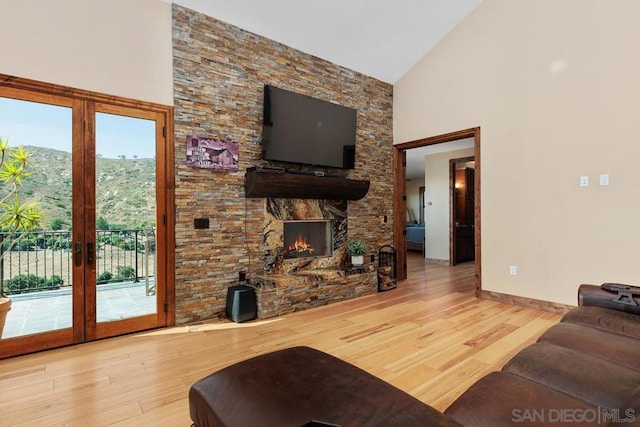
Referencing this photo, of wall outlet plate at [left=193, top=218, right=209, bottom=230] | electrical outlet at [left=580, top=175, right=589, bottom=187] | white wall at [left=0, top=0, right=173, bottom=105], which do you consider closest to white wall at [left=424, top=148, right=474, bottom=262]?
electrical outlet at [left=580, top=175, right=589, bottom=187]

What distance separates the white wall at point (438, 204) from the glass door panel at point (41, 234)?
6.81 meters

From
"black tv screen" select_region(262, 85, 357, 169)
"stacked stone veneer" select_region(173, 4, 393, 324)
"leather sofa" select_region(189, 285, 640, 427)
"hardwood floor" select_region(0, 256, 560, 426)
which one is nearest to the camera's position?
"leather sofa" select_region(189, 285, 640, 427)

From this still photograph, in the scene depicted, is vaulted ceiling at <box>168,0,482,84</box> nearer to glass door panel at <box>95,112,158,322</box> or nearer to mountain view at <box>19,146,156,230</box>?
glass door panel at <box>95,112,158,322</box>

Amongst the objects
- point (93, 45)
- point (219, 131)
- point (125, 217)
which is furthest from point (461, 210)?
point (93, 45)

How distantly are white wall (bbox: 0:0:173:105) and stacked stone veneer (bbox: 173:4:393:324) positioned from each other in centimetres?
19

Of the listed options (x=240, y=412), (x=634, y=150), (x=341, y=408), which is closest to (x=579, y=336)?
(x=341, y=408)

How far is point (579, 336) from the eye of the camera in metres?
1.75

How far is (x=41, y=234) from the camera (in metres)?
2.88

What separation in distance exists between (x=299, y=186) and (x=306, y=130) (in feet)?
2.66

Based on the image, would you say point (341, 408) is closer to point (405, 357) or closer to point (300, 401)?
point (300, 401)

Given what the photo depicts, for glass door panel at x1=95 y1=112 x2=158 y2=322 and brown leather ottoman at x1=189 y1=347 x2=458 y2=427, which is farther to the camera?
glass door panel at x1=95 y1=112 x2=158 y2=322

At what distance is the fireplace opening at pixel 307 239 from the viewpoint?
4473mm

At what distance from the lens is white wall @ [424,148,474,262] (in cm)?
741

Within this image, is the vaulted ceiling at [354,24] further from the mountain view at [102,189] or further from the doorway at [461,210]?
the doorway at [461,210]
